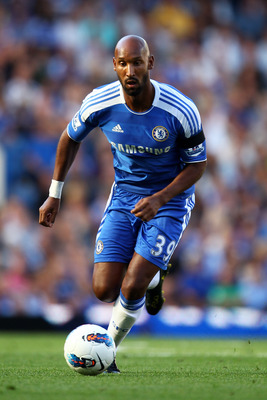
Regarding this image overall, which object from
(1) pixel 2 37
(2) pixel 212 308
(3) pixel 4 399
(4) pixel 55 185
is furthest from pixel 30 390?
(1) pixel 2 37

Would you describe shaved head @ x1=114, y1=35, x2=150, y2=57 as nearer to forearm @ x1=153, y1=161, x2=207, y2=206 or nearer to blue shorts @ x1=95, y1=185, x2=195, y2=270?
forearm @ x1=153, y1=161, x2=207, y2=206

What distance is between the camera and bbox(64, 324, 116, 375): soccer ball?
18.8 feet

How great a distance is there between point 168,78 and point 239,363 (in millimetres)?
9913

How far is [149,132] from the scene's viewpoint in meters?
6.19

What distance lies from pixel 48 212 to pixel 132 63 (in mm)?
1416

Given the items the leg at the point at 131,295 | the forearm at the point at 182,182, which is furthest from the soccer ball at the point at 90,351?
the forearm at the point at 182,182

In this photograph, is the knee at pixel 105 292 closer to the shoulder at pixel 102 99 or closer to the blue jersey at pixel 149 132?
the blue jersey at pixel 149 132

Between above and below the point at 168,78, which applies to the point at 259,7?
above

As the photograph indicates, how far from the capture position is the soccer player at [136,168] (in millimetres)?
6102

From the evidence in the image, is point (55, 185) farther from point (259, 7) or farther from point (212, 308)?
point (259, 7)

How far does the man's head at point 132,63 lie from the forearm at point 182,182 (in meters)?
0.74

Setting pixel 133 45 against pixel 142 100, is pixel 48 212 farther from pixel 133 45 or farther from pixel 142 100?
pixel 133 45

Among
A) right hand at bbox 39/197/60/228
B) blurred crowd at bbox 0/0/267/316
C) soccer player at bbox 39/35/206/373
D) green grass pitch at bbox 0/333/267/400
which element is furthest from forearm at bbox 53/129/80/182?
blurred crowd at bbox 0/0/267/316

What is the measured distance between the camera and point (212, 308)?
13.6 metres
